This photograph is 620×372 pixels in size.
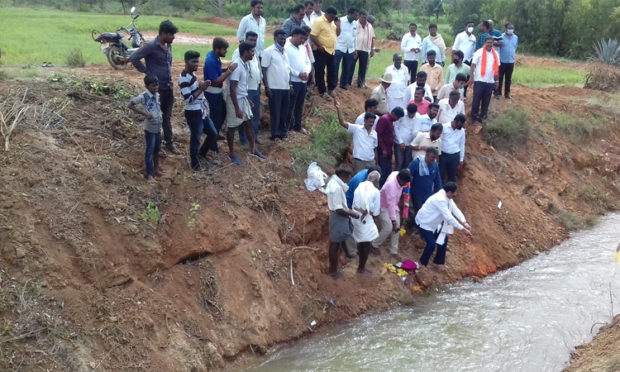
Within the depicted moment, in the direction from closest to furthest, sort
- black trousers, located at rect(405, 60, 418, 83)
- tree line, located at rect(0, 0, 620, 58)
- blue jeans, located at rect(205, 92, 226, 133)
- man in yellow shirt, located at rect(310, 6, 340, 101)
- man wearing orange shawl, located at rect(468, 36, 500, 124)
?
1. blue jeans, located at rect(205, 92, 226, 133)
2. man in yellow shirt, located at rect(310, 6, 340, 101)
3. man wearing orange shawl, located at rect(468, 36, 500, 124)
4. black trousers, located at rect(405, 60, 418, 83)
5. tree line, located at rect(0, 0, 620, 58)

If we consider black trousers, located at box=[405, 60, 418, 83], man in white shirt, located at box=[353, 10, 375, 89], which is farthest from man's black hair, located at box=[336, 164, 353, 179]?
black trousers, located at box=[405, 60, 418, 83]

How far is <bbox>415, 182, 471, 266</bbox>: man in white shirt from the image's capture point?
8625 millimetres

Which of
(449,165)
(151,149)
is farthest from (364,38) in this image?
(151,149)

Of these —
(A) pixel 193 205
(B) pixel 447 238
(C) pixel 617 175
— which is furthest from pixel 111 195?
(C) pixel 617 175

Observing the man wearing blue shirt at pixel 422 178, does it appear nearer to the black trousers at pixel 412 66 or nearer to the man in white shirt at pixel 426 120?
the man in white shirt at pixel 426 120

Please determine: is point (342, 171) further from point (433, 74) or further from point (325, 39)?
point (433, 74)

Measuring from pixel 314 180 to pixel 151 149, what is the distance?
106 inches

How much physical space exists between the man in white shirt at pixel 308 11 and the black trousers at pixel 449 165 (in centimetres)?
362

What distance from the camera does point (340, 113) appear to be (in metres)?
9.33

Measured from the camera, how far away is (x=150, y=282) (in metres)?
6.99

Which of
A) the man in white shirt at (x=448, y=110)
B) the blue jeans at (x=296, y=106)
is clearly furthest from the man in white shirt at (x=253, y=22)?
the man in white shirt at (x=448, y=110)

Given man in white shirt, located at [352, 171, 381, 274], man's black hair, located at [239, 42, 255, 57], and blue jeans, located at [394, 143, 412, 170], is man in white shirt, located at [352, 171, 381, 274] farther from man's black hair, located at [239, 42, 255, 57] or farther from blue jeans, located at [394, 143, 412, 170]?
man's black hair, located at [239, 42, 255, 57]

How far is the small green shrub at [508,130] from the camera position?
1252 cm

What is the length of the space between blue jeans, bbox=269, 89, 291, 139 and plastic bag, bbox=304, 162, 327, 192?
3.08 ft
